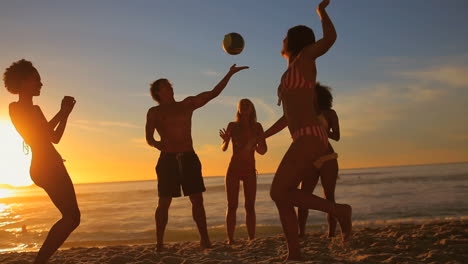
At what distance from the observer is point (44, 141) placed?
4270 mm

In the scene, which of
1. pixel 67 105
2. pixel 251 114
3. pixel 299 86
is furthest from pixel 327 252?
pixel 67 105

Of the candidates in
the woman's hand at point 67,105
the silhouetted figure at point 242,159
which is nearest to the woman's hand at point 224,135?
the silhouetted figure at point 242,159

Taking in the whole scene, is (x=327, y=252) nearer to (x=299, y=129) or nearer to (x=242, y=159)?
(x=242, y=159)

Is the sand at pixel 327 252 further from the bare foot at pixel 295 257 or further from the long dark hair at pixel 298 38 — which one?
the long dark hair at pixel 298 38

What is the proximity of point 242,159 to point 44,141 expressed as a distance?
3.30 m

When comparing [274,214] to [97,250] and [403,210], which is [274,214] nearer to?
[403,210]

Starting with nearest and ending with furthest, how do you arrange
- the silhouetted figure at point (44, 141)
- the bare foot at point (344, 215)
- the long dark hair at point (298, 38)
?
the long dark hair at point (298, 38) → the bare foot at point (344, 215) → the silhouetted figure at point (44, 141)

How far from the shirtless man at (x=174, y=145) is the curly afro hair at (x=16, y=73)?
1.94 metres

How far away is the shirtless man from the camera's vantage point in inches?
230

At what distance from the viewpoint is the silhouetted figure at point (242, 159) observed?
265 inches

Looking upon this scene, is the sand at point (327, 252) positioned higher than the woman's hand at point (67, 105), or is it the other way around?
the woman's hand at point (67, 105)

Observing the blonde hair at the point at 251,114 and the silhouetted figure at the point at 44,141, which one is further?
the blonde hair at the point at 251,114

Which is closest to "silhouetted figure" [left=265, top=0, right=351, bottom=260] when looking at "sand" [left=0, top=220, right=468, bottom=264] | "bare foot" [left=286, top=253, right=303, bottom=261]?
"bare foot" [left=286, top=253, right=303, bottom=261]

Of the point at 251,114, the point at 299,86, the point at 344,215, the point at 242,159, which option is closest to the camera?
the point at 299,86
